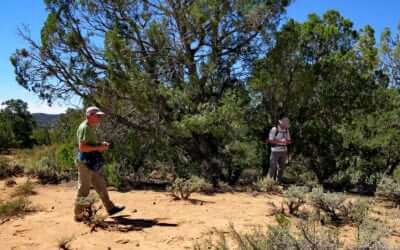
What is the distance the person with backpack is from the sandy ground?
1.49 meters

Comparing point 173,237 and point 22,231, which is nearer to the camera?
point 173,237

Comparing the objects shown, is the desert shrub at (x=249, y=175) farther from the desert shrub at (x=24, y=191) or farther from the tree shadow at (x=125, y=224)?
the tree shadow at (x=125, y=224)

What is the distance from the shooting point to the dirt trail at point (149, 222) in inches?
247

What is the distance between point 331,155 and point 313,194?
20.1 feet

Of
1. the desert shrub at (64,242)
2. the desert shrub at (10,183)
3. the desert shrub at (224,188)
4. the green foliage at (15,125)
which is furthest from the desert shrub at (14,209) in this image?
the green foliage at (15,125)

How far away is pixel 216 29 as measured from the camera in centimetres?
1178

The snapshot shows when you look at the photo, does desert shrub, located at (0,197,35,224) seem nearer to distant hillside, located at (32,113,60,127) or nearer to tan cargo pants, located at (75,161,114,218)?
tan cargo pants, located at (75,161,114,218)

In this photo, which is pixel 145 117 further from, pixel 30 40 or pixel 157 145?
pixel 30 40

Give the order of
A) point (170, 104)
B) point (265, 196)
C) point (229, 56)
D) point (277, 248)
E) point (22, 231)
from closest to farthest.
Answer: point (277, 248), point (22, 231), point (265, 196), point (170, 104), point (229, 56)

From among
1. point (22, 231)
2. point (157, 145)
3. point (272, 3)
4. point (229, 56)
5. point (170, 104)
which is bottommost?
point (22, 231)

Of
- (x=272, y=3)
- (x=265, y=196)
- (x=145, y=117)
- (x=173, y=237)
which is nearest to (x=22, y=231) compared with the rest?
(x=173, y=237)

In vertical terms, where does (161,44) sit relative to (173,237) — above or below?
above

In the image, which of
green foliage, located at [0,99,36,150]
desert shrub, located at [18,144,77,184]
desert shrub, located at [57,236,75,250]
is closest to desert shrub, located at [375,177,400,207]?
desert shrub, located at [57,236,75,250]

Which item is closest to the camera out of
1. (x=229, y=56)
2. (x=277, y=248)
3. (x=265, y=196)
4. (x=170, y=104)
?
(x=277, y=248)
